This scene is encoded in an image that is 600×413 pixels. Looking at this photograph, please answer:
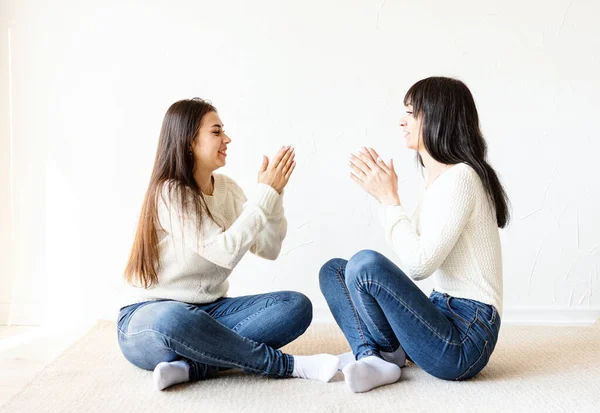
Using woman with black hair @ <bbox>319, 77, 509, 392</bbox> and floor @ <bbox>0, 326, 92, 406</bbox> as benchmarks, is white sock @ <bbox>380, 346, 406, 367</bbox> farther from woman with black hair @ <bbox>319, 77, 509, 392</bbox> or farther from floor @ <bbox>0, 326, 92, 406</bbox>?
floor @ <bbox>0, 326, 92, 406</bbox>

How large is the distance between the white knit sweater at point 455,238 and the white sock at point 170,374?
1.79 feet

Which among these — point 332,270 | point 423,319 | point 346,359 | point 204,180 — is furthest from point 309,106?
point 423,319

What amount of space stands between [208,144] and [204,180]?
0.10 metres

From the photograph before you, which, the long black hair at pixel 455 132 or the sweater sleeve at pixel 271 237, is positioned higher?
the long black hair at pixel 455 132

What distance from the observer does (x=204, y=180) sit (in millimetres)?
1777

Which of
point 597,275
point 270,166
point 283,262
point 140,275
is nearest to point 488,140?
point 597,275

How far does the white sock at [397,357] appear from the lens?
165 cm

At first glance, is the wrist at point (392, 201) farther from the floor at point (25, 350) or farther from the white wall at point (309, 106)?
the floor at point (25, 350)

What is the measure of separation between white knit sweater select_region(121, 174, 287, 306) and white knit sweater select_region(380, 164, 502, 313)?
30 centimetres

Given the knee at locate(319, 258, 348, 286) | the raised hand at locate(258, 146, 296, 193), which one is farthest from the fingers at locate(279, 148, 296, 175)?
the knee at locate(319, 258, 348, 286)

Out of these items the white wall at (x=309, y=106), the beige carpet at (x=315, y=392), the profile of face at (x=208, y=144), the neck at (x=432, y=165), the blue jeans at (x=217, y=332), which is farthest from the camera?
the white wall at (x=309, y=106)

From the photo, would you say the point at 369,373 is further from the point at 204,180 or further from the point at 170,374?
the point at 204,180

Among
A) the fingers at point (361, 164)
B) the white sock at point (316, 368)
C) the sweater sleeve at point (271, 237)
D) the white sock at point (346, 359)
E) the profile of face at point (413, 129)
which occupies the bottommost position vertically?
the white sock at point (346, 359)

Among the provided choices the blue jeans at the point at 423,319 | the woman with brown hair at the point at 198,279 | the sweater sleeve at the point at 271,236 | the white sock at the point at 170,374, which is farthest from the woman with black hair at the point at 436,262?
the white sock at the point at 170,374
